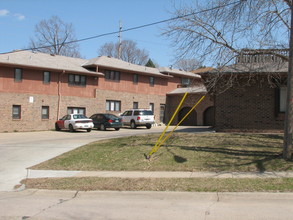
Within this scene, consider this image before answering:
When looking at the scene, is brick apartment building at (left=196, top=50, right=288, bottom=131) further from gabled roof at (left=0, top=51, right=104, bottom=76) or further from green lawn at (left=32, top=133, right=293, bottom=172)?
gabled roof at (left=0, top=51, right=104, bottom=76)

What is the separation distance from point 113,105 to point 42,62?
8.81 meters

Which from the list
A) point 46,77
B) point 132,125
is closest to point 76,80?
point 46,77

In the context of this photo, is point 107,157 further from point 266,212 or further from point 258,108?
point 258,108

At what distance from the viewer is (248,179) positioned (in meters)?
8.41

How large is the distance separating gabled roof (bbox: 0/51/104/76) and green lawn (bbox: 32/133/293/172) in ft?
59.4

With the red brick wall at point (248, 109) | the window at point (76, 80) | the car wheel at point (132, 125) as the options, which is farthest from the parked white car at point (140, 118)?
the red brick wall at point (248, 109)

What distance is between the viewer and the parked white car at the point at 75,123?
27344 millimetres

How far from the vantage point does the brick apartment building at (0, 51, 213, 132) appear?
2919 cm

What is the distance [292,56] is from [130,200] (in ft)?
21.5

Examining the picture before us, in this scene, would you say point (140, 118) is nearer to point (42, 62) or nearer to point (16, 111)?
point (42, 62)

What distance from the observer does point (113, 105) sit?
3659cm

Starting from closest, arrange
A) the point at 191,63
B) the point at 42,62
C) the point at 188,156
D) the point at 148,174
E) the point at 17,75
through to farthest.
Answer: the point at 148,174
the point at 188,156
the point at 191,63
the point at 17,75
the point at 42,62

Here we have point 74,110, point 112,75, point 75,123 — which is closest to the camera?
point 75,123

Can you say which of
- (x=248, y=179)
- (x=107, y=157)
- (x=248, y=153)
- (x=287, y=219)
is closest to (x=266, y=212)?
(x=287, y=219)
